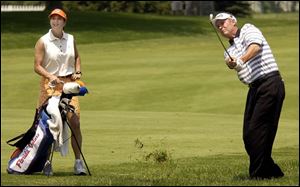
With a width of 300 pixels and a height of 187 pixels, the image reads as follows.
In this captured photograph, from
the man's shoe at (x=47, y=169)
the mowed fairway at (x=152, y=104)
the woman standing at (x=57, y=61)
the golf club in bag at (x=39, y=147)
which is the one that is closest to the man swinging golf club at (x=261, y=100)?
the mowed fairway at (x=152, y=104)

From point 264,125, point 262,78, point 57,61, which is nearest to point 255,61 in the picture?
point 262,78

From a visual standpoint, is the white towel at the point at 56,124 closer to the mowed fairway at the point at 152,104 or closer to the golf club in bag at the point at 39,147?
the golf club in bag at the point at 39,147

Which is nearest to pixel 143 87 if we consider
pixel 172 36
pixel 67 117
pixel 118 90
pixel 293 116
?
pixel 118 90

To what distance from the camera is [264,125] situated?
9680 mm

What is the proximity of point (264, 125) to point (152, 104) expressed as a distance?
15.3m

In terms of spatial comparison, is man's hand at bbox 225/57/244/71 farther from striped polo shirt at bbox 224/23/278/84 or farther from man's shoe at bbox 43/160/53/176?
man's shoe at bbox 43/160/53/176

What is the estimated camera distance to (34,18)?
5078 cm

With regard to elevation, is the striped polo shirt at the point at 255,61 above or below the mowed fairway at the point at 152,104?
above

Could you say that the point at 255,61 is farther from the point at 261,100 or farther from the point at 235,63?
the point at 261,100

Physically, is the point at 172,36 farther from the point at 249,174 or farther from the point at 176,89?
the point at 249,174

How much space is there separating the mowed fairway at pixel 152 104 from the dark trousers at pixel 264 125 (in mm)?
195

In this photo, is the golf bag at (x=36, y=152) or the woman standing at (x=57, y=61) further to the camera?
the woman standing at (x=57, y=61)

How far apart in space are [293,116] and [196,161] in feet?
37.3

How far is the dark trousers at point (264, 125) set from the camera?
968 cm
